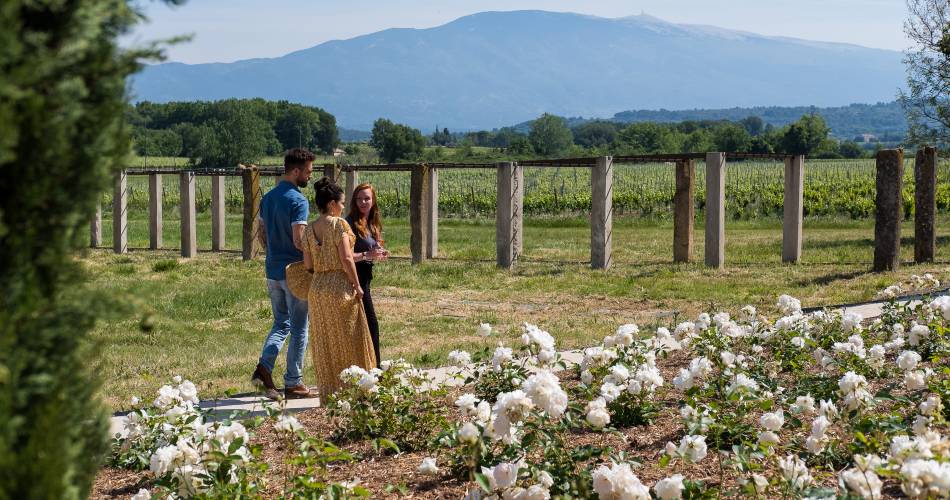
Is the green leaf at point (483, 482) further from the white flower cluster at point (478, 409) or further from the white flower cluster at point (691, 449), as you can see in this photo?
the white flower cluster at point (691, 449)

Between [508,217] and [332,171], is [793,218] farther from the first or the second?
[332,171]

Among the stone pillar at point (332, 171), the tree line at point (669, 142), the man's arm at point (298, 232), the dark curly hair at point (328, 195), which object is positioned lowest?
the man's arm at point (298, 232)

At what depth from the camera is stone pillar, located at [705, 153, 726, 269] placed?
52.6 ft

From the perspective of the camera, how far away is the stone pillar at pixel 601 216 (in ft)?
53.8

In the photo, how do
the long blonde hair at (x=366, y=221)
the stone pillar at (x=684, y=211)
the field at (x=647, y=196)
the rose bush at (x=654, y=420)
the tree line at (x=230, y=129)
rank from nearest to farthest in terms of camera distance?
the rose bush at (x=654, y=420) < the long blonde hair at (x=366, y=221) < the stone pillar at (x=684, y=211) < the field at (x=647, y=196) < the tree line at (x=230, y=129)

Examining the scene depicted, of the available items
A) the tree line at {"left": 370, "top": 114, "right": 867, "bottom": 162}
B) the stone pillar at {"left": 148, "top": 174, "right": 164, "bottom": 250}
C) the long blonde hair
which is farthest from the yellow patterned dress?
the tree line at {"left": 370, "top": 114, "right": 867, "bottom": 162}

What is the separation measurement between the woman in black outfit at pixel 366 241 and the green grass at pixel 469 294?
1.06 m

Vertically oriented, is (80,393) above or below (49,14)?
below

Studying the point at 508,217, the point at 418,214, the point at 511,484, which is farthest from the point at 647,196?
the point at 511,484

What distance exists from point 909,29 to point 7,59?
2341 cm

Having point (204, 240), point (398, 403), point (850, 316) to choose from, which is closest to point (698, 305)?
point (850, 316)

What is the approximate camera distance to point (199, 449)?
456cm

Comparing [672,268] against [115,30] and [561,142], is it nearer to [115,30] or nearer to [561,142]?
[115,30]

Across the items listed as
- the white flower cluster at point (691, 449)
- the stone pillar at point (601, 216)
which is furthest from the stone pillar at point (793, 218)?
the white flower cluster at point (691, 449)
